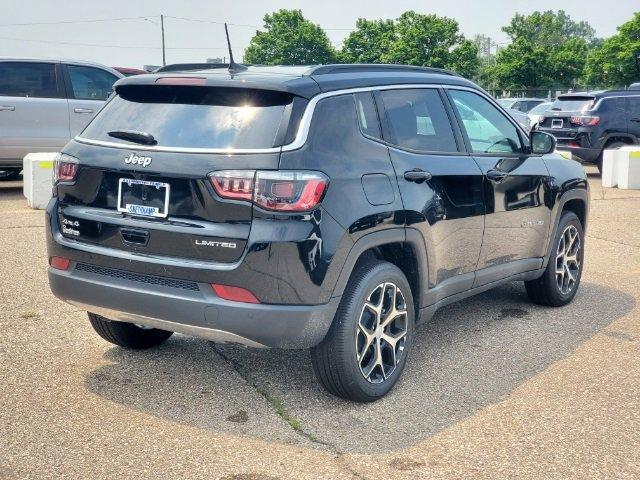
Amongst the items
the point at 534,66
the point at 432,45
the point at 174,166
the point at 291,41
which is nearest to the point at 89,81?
the point at 174,166

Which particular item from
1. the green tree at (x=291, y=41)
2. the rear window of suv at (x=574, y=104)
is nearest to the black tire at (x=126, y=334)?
the rear window of suv at (x=574, y=104)

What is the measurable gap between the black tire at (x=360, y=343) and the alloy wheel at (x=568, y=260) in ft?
7.36

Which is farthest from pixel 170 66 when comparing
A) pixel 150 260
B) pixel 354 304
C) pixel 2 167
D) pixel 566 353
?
pixel 2 167

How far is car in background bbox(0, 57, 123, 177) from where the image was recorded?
12.8 metres

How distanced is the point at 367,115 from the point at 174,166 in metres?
1.12

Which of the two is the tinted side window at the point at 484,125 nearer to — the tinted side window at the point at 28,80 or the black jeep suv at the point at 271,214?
the black jeep suv at the point at 271,214

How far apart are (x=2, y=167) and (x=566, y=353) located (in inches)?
407

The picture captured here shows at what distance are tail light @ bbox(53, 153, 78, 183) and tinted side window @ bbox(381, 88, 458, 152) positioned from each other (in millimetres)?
1666

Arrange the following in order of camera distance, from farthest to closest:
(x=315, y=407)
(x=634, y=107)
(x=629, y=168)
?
(x=634, y=107), (x=629, y=168), (x=315, y=407)

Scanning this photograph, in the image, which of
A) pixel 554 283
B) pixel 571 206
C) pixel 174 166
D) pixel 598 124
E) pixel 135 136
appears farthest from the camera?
pixel 598 124

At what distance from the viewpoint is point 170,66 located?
4820mm

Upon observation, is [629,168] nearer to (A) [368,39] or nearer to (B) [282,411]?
(B) [282,411]

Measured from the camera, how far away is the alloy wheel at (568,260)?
6.54 meters

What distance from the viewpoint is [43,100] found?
1291 centimetres
